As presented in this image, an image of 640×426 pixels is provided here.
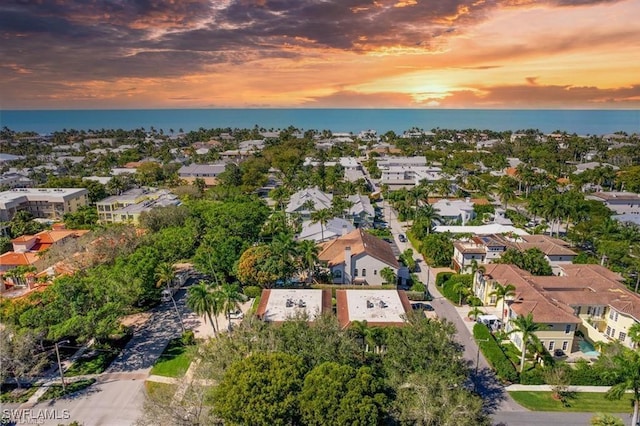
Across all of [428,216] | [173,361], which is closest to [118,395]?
[173,361]

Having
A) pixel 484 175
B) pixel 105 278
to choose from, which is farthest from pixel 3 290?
pixel 484 175

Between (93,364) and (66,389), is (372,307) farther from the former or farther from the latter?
(66,389)

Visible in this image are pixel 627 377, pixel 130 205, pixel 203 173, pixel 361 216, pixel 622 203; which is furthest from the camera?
pixel 203 173

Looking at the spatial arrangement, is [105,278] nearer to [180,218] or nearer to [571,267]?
[180,218]

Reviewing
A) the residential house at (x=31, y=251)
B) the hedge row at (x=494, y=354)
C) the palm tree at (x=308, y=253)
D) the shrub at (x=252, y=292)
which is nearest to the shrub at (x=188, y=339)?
the shrub at (x=252, y=292)

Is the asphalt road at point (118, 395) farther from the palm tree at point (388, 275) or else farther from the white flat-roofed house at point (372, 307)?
the palm tree at point (388, 275)

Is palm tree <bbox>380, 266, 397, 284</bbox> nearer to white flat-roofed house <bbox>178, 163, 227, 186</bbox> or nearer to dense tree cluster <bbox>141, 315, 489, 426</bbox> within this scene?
dense tree cluster <bbox>141, 315, 489, 426</bbox>
